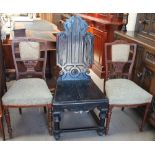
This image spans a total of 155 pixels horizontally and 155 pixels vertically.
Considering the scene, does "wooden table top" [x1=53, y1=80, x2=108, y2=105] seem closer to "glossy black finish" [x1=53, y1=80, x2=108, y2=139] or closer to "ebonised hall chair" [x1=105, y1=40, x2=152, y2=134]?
"glossy black finish" [x1=53, y1=80, x2=108, y2=139]

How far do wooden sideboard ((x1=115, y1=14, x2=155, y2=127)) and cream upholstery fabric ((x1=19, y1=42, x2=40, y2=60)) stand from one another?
0.93 m

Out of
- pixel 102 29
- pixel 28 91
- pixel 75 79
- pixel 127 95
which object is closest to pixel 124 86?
pixel 127 95

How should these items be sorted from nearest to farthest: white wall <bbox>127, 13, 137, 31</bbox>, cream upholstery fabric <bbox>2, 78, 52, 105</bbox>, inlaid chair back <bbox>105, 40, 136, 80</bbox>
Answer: cream upholstery fabric <bbox>2, 78, 52, 105</bbox>
inlaid chair back <bbox>105, 40, 136, 80</bbox>
white wall <bbox>127, 13, 137, 31</bbox>

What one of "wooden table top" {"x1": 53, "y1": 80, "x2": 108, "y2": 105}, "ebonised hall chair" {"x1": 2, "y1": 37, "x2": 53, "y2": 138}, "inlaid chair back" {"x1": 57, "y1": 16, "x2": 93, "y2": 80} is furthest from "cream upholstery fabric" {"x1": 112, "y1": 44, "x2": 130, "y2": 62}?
"ebonised hall chair" {"x1": 2, "y1": 37, "x2": 53, "y2": 138}

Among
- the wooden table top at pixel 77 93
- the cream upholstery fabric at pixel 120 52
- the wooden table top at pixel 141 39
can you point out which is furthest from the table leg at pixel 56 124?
the wooden table top at pixel 141 39

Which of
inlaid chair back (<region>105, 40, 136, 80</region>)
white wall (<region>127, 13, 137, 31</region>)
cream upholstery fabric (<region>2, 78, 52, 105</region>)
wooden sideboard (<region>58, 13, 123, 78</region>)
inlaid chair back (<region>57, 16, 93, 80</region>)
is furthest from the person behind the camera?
wooden sideboard (<region>58, 13, 123, 78</region>)

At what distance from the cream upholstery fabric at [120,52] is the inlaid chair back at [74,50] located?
25 cm

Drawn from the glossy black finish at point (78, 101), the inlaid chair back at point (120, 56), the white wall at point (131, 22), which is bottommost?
the glossy black finish at point (78, 101)

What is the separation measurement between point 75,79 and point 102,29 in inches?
50.7

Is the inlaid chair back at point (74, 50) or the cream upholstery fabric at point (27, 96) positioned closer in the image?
the cream upholstery fabric at point (27, 96)

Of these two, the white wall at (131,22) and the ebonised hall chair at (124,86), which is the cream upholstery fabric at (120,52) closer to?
the ebonised hall chair at (124,86)

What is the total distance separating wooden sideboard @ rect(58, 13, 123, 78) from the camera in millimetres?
2772

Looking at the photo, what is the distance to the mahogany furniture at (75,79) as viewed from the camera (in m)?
1.65
